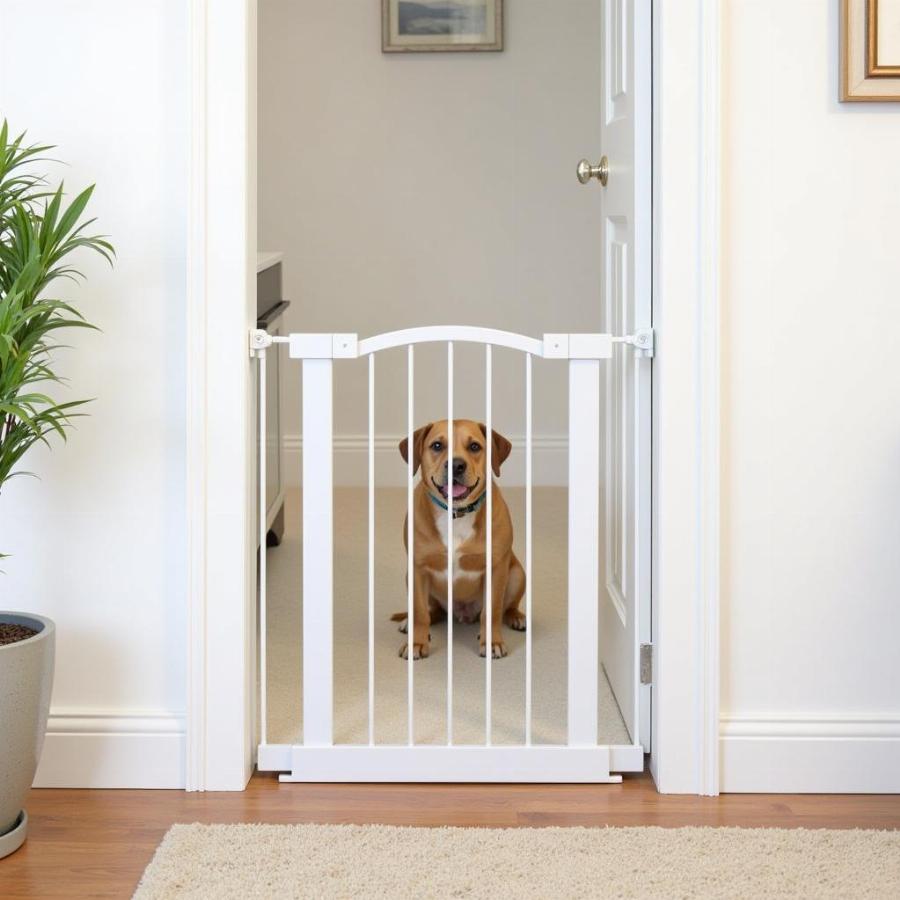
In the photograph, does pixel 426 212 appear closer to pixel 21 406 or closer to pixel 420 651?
pixel 420 651

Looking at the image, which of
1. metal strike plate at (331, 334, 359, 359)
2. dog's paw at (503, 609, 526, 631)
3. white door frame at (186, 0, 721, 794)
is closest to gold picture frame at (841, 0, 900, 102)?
white door frame at (186, 0, 721, 794)

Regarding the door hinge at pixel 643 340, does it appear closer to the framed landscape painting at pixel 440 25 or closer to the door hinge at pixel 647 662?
the door hinge at pixel 647 662

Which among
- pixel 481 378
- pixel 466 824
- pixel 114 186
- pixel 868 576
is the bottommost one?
pixel 466 824

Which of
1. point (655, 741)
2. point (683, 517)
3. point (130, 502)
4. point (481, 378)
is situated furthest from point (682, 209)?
point (481, 378)

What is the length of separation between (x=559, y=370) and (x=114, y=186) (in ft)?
9.65

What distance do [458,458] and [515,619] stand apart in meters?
0.60

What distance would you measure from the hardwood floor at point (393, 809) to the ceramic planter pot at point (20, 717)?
2.5 inches

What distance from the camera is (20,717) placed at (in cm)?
209

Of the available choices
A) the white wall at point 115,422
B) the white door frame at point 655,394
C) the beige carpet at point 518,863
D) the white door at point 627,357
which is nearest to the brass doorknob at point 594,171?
the white door at point 627,357

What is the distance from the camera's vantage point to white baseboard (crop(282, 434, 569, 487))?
16.9ft

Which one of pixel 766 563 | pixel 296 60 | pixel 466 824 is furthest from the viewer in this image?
pixel 296 60

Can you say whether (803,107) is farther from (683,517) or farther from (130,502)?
(130,502)

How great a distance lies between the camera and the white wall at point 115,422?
236 cm

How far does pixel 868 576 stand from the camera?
2426 mm
